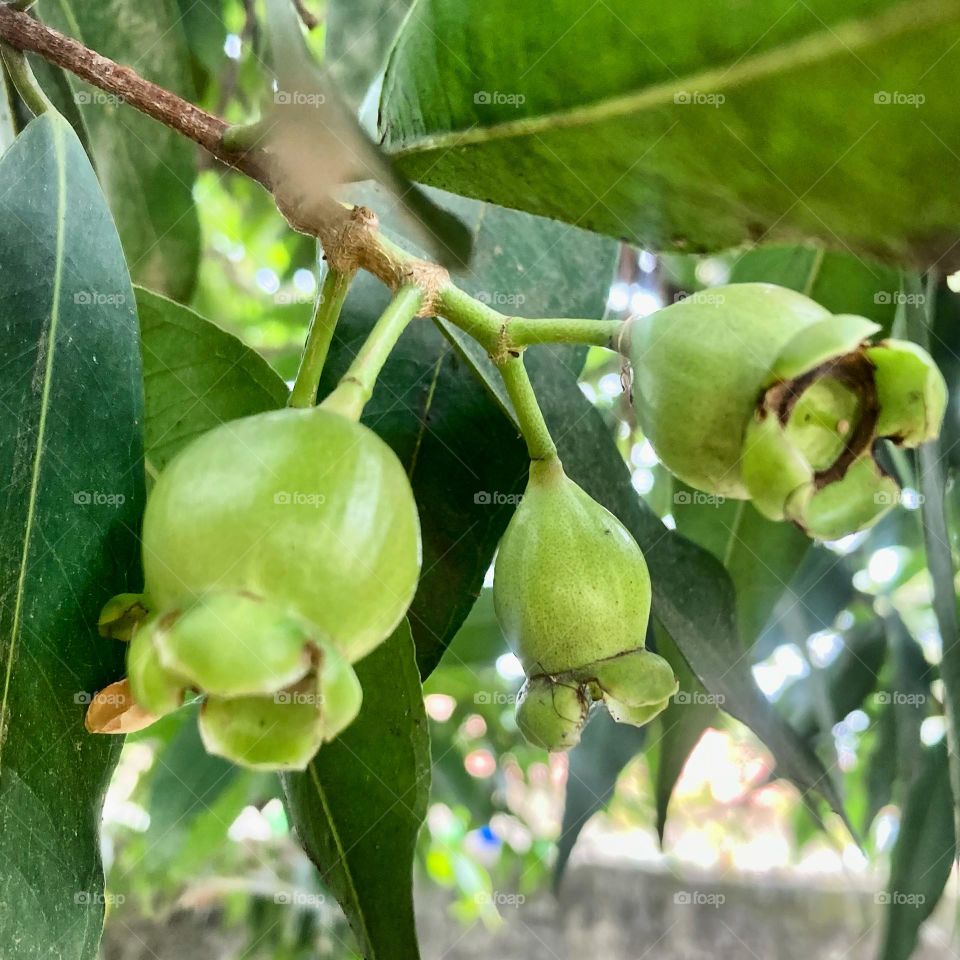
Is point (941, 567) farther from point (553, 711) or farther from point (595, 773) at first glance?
point (595, 773)

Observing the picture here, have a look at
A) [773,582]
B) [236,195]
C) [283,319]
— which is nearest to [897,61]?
[773,582]

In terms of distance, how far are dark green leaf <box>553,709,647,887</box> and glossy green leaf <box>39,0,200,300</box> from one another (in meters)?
1.06

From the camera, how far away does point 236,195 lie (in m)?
2.23

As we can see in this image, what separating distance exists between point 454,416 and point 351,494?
55 cm

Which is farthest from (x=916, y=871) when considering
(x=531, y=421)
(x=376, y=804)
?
(x=531, y=421)

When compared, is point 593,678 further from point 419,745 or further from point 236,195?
point 236,195

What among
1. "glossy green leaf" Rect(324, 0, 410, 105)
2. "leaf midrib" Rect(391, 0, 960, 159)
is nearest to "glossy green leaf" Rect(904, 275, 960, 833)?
"leaf midrib" Rect(391, 0, 960, 159)

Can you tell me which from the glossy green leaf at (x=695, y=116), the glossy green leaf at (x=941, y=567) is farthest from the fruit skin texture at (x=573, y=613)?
the glossy green leaf at (x=941, y=567)

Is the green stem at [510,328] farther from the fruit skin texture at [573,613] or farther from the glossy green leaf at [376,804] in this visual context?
the glossy green leaf at [376,804]

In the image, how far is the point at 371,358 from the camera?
0.61m

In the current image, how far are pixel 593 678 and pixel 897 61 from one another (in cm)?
44

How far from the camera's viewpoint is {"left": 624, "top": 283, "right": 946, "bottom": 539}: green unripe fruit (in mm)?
532

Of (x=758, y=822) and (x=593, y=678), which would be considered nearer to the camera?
(x=593, y=678)

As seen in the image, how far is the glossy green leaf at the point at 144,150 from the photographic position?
4.05 feet
